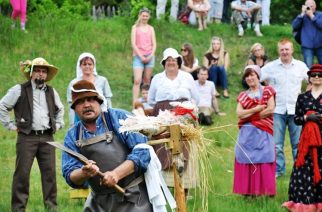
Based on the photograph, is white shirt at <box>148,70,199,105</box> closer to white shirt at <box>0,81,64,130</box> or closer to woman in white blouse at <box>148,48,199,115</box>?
woman in white blouse at <box>148,48,199,115</box>

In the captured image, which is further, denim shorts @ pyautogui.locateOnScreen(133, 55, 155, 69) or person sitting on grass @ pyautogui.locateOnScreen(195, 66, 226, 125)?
denim shorts @ pyautogui.locateOnScreen(133, 55, 155, 69)

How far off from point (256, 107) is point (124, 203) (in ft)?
13.4

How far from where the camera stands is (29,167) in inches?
368

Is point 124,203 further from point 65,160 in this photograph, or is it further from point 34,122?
point 34,122

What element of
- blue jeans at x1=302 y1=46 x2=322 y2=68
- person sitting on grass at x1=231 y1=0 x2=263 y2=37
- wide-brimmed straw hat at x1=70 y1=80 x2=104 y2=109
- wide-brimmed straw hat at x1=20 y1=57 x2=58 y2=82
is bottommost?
wide-brimmed straw hat at x1=70 y1=80 x2=104 y2=109

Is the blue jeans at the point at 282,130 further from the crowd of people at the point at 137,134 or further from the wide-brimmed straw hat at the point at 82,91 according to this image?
the wide-brimmed straw hat at the point at 82,91

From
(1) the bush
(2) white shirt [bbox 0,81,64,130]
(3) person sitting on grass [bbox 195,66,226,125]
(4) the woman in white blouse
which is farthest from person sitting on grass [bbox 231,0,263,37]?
(2) white shirt [bbox 0,81,64,130]

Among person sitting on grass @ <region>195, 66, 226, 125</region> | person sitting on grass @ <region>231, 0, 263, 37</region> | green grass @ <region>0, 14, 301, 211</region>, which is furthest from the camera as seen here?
person sitting on grass @ <region>231, 0, 263, 37</region>

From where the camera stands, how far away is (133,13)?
2055 centimetres

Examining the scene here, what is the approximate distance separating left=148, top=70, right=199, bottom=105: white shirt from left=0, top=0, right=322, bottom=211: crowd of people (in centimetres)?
1

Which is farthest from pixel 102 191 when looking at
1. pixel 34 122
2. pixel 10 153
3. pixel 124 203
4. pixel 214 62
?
pixel 214 62

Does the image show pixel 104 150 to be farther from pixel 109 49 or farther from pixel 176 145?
pixel 109 49

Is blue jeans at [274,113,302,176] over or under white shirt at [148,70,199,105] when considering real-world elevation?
under

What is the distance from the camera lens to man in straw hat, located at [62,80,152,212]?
19.7ft
